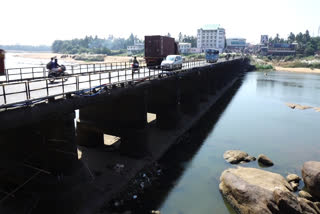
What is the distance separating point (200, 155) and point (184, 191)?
24.4 feet

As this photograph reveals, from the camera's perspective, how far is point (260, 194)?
16.2 metres

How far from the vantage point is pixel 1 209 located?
14.0 meters

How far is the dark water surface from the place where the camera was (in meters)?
18.2

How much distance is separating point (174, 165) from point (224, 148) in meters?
7.67

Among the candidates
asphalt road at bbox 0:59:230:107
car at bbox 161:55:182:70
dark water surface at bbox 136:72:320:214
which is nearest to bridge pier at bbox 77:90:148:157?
asphalt road at bbox 0:59:230:107

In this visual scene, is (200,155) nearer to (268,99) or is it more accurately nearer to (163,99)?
(163,99)

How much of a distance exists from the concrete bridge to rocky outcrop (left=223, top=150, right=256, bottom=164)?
648cm

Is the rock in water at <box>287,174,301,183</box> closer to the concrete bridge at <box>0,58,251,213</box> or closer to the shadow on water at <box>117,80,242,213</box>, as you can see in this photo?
the shadow on water at <box>117,80,242,213</box>

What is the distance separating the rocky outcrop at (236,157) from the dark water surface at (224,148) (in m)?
0.68

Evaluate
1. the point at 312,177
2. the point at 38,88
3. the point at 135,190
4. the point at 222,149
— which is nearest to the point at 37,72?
the point at 38,88

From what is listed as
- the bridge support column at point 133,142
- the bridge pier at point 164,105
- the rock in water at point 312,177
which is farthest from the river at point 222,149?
the bridge pier at point 164,105

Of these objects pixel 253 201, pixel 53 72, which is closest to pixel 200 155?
pixel 253 201

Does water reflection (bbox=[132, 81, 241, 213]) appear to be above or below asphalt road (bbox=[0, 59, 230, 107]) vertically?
below

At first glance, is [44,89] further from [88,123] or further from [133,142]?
[133,142]
